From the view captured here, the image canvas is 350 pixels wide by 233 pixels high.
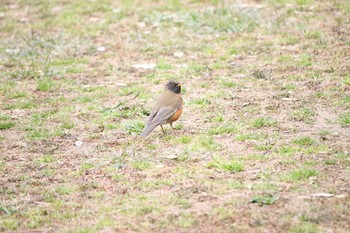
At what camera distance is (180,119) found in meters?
9.09

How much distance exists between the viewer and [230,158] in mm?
7438

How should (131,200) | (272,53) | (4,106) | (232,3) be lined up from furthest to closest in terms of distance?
(232,3) → (272,53) → (4,106) → (131,200)

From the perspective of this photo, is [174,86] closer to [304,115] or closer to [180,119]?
[180,119]

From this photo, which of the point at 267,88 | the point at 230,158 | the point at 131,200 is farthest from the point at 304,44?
the point at 131,200

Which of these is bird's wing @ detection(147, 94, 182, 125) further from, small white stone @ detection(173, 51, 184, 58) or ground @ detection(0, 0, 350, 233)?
small white stone @ detection(173, 51, 184, 58)

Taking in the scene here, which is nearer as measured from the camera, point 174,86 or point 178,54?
point 174,86

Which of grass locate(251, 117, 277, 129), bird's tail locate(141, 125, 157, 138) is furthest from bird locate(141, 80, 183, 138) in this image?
grass locate(251, 117, 277, 129)

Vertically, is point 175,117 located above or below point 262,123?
above

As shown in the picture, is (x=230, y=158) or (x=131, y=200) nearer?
(x=131, y=200)

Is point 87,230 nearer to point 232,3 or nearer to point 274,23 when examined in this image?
point 274,23

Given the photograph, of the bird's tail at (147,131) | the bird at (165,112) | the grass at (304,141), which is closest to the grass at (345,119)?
the grass at (304,141)

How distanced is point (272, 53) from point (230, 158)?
4351 millimetres

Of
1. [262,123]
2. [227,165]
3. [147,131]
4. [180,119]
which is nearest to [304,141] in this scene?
[262,123]

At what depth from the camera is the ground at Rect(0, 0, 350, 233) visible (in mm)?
6199
